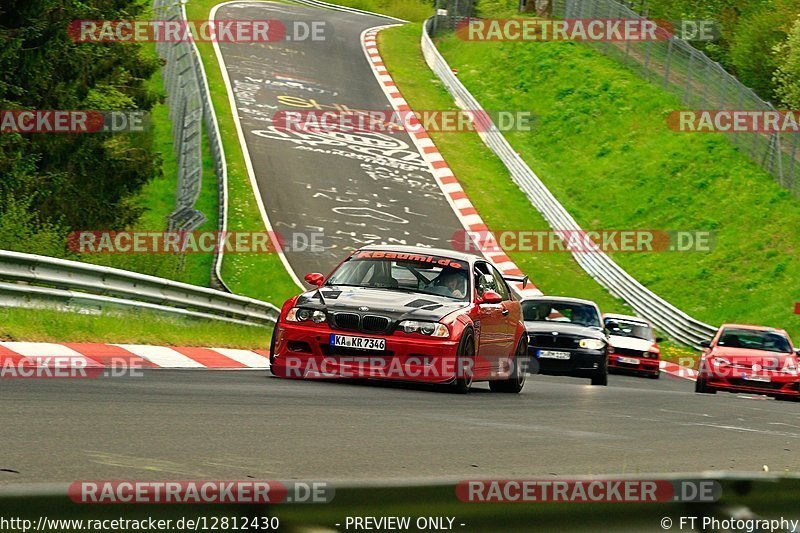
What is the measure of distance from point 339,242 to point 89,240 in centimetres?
742

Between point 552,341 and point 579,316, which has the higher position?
point 579,316

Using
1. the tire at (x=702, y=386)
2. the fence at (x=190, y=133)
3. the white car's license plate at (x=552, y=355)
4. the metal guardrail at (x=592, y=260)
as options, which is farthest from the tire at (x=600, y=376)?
the metal guardrail at (x=592, y=260)

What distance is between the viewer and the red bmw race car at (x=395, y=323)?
12070 mm

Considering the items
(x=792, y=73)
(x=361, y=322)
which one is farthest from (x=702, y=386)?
(x=792, y=73)

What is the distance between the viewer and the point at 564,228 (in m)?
38.0

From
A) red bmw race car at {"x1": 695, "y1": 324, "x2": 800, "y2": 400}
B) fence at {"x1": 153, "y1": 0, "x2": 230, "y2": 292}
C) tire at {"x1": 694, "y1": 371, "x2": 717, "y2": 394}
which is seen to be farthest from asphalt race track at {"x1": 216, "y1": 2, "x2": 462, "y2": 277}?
red bmw race car at {"x1": 695, "y1": 324, "x2": 800, "y2": 400}

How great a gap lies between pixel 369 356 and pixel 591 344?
8.40 m

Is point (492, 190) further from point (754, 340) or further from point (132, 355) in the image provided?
point (132, 355)

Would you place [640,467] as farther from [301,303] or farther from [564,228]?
[564,228]

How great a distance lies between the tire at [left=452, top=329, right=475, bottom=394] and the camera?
12.4 m

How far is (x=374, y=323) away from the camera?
39.5ft

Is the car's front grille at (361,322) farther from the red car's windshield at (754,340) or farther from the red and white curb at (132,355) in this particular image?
the red car's windshield at (754,340)

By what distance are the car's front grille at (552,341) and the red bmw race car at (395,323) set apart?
20.5 feet

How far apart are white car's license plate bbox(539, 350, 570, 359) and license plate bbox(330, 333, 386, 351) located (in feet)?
27.4
